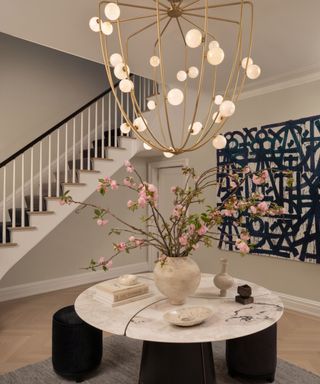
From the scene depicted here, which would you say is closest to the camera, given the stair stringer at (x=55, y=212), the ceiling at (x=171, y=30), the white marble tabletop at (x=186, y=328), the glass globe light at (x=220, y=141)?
the white marble tabletop at (x=186, y=328)

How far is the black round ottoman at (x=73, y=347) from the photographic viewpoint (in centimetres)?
234

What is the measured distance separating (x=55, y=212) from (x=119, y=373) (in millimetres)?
2048

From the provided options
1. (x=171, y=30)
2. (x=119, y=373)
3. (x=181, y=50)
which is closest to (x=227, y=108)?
(x=171, y=30)

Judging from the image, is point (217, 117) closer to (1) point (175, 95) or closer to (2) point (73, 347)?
(1) point (175, 95)

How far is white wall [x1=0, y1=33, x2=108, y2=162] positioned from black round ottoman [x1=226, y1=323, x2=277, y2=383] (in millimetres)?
3907

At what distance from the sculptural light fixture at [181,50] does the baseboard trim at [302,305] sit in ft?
7.29

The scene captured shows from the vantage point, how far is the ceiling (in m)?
2.51

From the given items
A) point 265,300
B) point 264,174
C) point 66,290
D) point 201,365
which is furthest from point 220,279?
point 66,290

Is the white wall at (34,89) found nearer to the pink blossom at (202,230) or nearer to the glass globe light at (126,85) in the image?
the glass globe light at (126,85)

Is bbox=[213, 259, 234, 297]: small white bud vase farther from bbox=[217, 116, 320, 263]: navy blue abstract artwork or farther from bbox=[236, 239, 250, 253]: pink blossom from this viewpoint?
bbox=[217, 116, 320, 263]: navy blue abstract artwork

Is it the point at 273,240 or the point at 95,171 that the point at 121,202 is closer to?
the point at 95,171

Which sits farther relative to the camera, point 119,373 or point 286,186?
point 286,186

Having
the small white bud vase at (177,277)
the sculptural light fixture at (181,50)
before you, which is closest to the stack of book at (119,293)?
the small white bud vase at (177,277)

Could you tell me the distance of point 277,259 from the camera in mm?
4086
